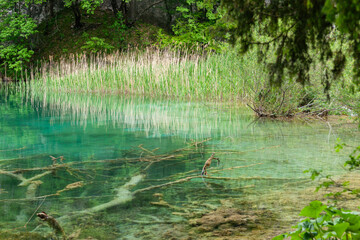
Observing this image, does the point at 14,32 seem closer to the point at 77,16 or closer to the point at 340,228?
the point at 77,16

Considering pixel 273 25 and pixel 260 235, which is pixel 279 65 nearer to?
pixel 273 25

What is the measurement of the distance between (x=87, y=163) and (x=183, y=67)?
7.60 metres

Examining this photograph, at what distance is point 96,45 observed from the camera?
70.1 feet

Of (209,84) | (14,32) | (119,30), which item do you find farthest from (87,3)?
(209,84)

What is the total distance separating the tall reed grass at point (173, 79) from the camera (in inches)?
347

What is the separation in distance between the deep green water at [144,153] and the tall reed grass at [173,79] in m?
0.93

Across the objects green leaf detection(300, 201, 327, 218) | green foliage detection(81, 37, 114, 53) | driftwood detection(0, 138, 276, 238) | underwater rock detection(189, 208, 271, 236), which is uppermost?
green foliage detection(81, 37, 114, 53)

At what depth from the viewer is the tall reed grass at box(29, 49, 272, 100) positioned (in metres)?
8.81

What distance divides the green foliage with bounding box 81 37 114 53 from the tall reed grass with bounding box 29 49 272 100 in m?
4.76

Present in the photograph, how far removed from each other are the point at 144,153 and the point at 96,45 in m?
17.4

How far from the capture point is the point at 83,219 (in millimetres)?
2922

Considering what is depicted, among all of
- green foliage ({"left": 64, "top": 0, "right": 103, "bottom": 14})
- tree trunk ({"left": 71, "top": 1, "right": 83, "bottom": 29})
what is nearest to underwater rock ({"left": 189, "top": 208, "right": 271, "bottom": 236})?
green foliage ({"left": 64, "top": 0, "right": 103, "bottom": 14})

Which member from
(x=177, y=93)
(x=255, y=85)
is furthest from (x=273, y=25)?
(x=177, y=93)

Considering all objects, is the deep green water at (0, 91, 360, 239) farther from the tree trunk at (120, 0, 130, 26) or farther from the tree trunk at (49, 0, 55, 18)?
the tree trunk at (49, 0, 55, 18)
